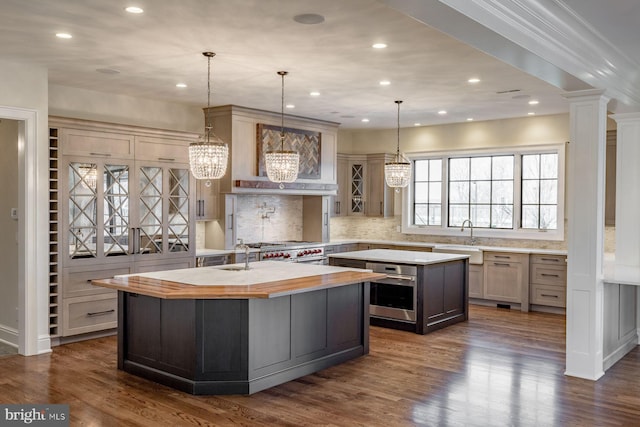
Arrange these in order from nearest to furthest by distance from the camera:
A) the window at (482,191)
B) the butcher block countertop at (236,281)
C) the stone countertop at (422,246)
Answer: the butcher block countertop at (236,281) < the stone countertop at (422,246) < the window at (482,191)

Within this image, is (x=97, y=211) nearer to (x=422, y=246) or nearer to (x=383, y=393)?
(x=383, y=393)

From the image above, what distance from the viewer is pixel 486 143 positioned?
9.09 metres

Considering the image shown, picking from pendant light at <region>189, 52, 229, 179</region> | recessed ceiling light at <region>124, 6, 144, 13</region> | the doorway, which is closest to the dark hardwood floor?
the doorway

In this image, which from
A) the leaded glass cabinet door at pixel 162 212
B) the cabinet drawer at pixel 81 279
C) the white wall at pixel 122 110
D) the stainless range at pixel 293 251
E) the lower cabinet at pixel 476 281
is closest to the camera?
the cabinet drawer at pixel 81 279

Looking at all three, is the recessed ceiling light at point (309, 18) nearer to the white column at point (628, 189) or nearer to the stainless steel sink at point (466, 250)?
the white column at point (628, 189)

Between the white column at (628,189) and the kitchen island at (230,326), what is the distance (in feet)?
9.74

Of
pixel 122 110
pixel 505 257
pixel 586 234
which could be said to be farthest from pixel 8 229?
pixel 505 257

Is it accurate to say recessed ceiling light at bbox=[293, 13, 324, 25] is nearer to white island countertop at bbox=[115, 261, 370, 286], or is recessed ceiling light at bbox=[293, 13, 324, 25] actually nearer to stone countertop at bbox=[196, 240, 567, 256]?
white island countertop at bbox=[115, 261, 370, 286]

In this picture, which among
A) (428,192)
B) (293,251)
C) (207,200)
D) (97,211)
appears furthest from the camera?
(428,192)

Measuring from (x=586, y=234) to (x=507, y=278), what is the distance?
3.42 metres

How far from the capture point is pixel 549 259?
8.01 meters

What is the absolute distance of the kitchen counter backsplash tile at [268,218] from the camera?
8586mm

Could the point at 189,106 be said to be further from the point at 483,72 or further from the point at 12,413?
the point at 12,413

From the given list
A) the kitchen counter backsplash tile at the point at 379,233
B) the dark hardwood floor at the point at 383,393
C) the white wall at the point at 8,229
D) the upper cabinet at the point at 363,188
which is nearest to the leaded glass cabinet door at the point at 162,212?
the white wall at the point at 8,229
